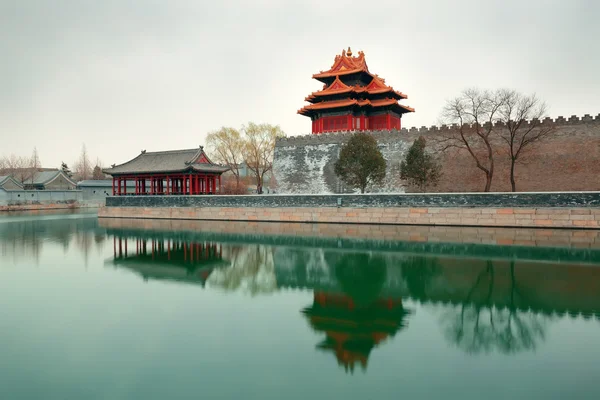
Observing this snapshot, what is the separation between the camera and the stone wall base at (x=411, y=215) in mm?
16625

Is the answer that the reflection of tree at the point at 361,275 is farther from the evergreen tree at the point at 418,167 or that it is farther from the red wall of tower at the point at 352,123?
the red wall of tower at the point at 352,123

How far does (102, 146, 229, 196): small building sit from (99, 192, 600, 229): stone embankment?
178 centimetres

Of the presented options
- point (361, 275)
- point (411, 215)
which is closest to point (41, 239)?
point (361, 275)

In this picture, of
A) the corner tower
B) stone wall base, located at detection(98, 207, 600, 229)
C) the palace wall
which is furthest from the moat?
the corner tower

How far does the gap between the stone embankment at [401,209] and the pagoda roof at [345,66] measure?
492 inches

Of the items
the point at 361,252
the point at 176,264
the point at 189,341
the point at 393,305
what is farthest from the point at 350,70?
the point at 189,341

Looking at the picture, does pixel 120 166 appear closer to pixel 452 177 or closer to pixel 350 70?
pixel 350 70

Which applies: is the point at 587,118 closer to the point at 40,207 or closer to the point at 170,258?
the point at 170,258

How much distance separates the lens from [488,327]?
6484mm

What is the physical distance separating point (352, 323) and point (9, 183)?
43600 mm

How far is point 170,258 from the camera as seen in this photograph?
1288cm

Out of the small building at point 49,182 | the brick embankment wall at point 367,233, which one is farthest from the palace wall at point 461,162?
the small building at point 49,182

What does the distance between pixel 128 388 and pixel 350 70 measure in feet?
91.6

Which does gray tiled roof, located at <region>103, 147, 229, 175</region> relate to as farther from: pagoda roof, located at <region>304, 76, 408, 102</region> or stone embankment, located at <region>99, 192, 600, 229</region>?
pagoda roof, located at <region>304, 76, 408, 102</region>
